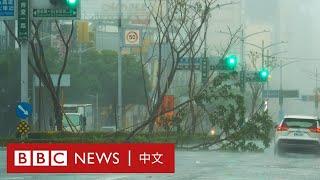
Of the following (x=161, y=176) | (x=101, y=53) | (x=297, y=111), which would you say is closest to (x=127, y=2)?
(x=101, y=53)

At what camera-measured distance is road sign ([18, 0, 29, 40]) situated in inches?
1041

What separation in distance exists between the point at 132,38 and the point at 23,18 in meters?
19.0

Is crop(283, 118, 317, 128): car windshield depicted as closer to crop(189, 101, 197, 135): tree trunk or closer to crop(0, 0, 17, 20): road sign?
crop(189, 101, 197, 135): tree trunk

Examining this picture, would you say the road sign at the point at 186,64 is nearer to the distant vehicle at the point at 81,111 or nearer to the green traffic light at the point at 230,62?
the green traffic light at the point at 230,62

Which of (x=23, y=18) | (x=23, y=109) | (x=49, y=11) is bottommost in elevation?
(x=23, y=109)

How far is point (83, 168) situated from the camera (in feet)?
41.2

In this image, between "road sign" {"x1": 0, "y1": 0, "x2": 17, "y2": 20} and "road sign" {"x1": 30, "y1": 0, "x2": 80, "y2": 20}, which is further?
"road sign" {"x1": 0, "y1": 0, "x2": 17, "y2": 20}

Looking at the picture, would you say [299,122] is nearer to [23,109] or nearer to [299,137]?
[299,137]

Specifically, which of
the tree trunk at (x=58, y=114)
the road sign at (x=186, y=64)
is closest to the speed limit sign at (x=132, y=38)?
the road sign at (x=186, y=64)

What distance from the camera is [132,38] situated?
45.2 metres

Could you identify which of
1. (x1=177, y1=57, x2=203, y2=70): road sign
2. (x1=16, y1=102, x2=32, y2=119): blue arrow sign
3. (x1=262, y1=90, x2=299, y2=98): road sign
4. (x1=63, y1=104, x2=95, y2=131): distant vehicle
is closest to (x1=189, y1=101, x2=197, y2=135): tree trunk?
(x1=177, y1=57, x2=203, y2=70): road sign

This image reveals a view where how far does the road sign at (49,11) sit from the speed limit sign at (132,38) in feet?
61.3

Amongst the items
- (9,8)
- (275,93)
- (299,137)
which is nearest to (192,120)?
(299,137)

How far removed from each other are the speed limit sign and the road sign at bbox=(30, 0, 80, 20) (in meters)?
18.7
